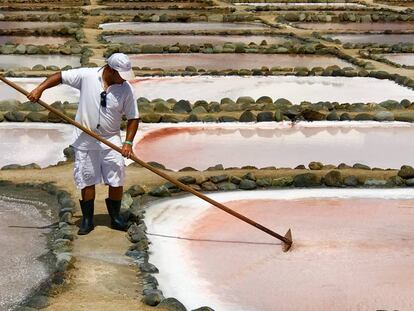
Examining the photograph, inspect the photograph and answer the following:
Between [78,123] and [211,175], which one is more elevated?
[78,123]

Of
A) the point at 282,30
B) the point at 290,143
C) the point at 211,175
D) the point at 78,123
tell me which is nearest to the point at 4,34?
the point at 282,30

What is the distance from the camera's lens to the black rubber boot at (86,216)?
6.26 m

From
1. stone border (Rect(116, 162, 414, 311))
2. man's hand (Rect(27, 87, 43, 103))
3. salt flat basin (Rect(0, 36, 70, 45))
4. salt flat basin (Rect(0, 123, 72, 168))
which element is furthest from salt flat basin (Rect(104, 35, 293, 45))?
man's hand (Rect(27, 87, 43, 103))

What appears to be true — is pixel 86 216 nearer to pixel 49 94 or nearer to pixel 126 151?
pixel 126 151

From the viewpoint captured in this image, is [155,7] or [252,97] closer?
[252,97]

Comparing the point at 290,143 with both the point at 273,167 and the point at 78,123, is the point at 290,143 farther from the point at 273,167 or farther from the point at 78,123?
the point at 78,123

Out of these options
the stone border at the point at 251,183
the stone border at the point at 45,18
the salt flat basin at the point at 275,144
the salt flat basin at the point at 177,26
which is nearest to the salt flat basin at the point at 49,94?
the salt flat basin at the point at 275,144

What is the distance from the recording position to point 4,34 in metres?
18.7

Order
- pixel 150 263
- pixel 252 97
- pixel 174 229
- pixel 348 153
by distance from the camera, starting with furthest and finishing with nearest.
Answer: pixel 252 97 < pixel 348 153 < pixel 174 229 < pixel 150 263

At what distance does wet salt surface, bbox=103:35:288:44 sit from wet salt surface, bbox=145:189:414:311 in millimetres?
10795

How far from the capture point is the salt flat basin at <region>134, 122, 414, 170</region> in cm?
865

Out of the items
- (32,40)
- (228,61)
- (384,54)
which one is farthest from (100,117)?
(32,40)

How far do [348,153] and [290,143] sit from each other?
64cm

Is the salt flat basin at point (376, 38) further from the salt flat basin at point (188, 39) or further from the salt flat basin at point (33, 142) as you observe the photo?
the salt flat basin at point (33, 142)
